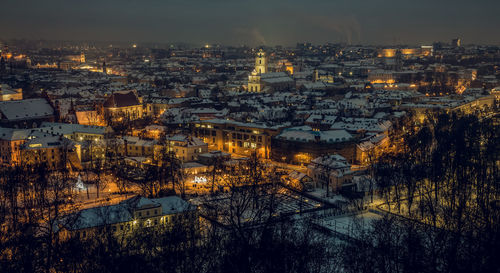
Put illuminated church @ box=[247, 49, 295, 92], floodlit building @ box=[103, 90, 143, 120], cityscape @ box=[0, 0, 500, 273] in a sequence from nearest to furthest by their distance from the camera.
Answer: cityscape @ box=[0, 0, 500, 273] < floodlit building @ box=[103, 90, 143, 120] < illuminated church @ box=[247, 49, 295, 92]

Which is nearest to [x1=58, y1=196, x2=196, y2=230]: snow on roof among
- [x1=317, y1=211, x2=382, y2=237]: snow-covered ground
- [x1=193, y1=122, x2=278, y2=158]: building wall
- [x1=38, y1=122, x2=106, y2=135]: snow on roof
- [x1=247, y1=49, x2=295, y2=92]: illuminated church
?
[x1=317, y1=211, x2=382, y2=237]: snow-covered ground

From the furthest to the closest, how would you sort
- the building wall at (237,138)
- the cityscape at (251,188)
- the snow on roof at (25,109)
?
the snow on roof at (25,109) → the building wall at (237,138) → the cityscape at (251,188)

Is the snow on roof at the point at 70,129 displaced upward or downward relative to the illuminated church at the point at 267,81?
downward

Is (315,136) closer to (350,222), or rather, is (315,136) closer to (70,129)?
(350,222)

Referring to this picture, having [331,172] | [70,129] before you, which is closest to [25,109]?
[70,129]

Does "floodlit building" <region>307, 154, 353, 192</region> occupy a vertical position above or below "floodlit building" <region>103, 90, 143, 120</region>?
below

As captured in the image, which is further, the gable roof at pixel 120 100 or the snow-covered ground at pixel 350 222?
the gable roof at pixel 120 100

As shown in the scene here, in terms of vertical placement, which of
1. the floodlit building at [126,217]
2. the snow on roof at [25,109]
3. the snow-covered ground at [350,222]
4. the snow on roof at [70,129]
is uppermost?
the snow on roof at [25,109]

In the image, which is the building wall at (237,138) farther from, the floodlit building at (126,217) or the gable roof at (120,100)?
the floodlit building at (126,217)

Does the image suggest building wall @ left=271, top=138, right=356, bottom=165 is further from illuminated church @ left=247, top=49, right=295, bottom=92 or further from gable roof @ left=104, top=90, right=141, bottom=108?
illuminated church @ left=247, top=49, right=295, bottom=92

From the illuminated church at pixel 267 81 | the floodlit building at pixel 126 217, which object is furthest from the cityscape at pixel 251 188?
the illuminated church at pixel 267 81

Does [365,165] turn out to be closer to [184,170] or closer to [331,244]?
[184,170]
